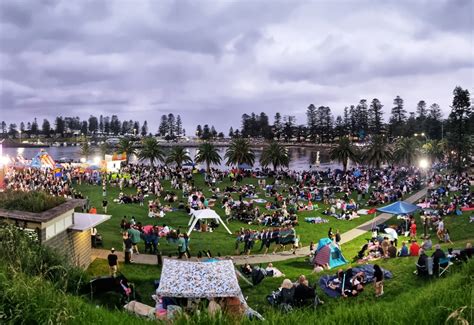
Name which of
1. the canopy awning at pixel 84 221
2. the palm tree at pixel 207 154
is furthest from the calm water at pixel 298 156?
the canopy awning at pixel 84 221

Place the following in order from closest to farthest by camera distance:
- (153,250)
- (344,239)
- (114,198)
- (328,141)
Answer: (153,250) → (344,239) → (114,198) → (328,141)

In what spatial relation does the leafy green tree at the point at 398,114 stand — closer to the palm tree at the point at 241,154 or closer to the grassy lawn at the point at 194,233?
the palm tree at the point at 241,154

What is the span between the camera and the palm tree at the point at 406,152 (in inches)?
1989

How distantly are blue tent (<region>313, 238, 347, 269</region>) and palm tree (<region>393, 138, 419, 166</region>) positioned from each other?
131ft

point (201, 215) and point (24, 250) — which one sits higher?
point (24, 250)

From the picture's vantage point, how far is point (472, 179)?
36594mm

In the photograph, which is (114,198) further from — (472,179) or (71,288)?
(472,179)

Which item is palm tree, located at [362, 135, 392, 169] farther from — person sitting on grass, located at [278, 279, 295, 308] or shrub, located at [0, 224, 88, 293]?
shrub, located at [0, 224, 88, 293]

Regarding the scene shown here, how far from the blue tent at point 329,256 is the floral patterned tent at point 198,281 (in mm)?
5928

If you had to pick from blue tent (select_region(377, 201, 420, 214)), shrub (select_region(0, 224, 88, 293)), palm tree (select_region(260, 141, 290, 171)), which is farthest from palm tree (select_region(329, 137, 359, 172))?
shrub (select_region(0, 224, 88, 293))

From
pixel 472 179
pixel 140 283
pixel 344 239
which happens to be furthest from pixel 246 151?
pixel 140 283

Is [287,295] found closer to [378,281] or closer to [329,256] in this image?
[378,281]

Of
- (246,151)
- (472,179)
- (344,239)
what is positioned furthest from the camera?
(246,151)

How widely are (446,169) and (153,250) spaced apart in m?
44.8
